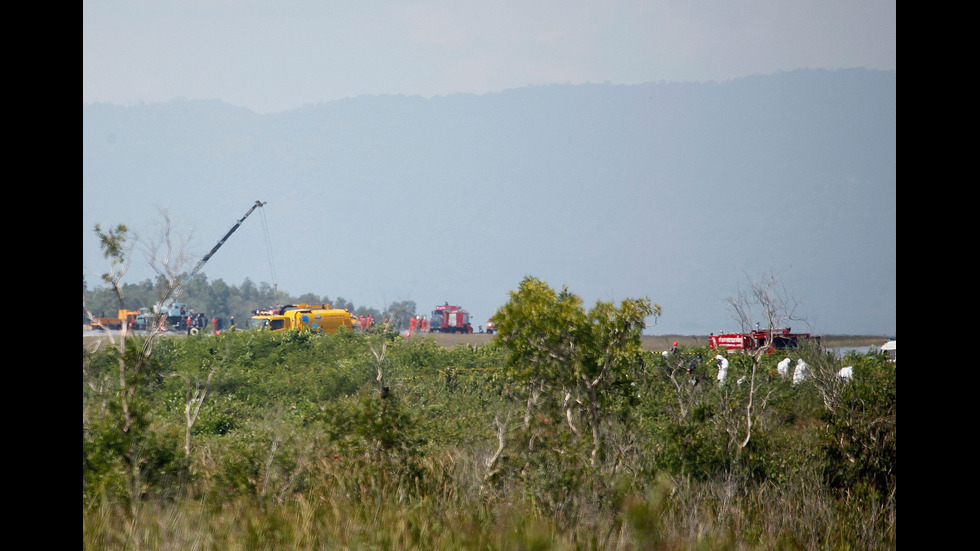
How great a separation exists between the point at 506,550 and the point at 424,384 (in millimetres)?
21833

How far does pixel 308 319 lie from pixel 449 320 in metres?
Result: 14.9

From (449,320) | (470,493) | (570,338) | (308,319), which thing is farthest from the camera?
(449,320)

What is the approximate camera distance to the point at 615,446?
1358 centimetres

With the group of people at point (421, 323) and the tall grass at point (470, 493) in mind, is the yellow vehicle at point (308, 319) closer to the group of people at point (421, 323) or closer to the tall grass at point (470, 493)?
the group of people at point (421, 323)

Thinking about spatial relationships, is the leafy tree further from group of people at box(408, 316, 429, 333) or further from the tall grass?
group of people at box(408, 316, 429, 333)

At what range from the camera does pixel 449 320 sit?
56.3 meters

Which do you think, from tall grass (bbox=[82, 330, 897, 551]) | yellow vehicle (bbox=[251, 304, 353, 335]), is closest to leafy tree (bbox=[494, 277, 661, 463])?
tall grass (bbox=[82, 330, 897, 551])

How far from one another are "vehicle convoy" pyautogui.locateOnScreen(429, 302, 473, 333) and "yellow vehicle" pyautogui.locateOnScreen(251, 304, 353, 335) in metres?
12.0

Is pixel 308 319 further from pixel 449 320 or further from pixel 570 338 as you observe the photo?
pixel 570 338

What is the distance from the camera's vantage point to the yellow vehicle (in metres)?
42.9

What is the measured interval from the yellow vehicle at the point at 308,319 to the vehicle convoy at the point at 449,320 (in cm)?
1202

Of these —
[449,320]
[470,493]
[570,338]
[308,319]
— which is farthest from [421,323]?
[470,493]
